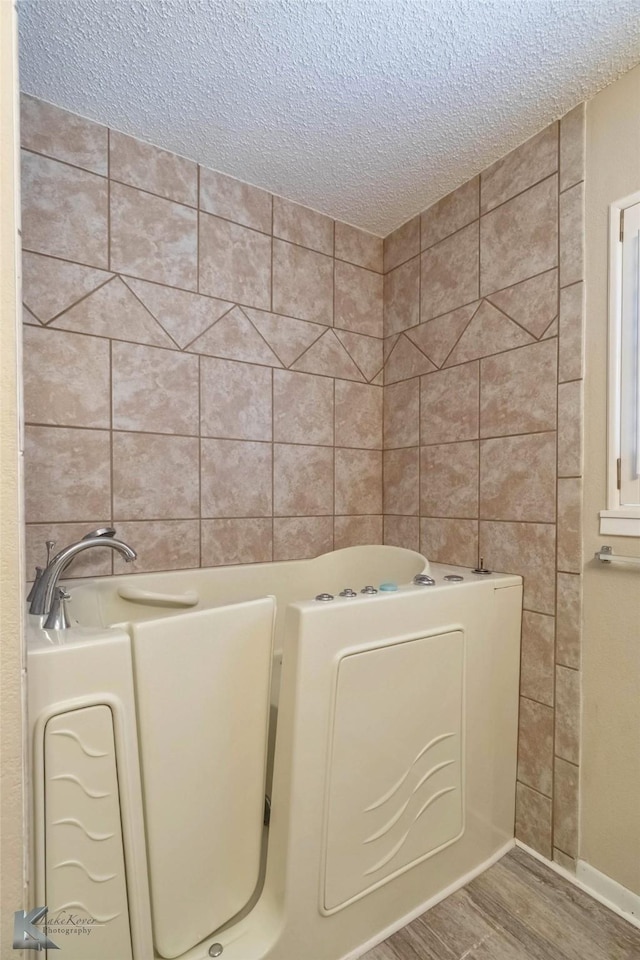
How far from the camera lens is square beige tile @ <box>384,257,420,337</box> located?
1991 mm

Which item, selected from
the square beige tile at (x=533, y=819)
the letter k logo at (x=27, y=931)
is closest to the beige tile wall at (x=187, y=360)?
the letter k logo at (x=27, y=931)

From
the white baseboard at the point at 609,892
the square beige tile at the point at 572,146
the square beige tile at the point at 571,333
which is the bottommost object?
the white baseboard at the point at 609,892

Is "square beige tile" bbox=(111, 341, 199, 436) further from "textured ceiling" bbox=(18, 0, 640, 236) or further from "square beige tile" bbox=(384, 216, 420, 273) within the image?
"square beige tile" bbox=(384, 216, 420, 273)

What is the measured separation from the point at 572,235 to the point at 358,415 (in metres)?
1.02

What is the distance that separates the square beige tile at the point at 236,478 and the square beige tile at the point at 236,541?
4cm

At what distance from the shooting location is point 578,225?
1388 mm

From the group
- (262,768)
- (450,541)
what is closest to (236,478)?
(450,541)

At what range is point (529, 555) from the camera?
1.50 meters

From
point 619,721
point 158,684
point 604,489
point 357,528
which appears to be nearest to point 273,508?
point 357,528

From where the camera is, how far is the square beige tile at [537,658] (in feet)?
4.71

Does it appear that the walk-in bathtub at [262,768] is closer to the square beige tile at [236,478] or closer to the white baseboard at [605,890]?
the white baseboard at [605,890]

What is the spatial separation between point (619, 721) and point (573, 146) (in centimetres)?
170

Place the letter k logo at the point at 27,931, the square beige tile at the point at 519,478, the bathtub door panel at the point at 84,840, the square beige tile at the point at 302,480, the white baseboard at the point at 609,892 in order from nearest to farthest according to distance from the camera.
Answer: the letter k logo at the point at 27,931 → the bathtub door panel at the point at 84,840 → the white baseboard at the point at 609,892 → the square beige tile at the point at 519,478 → the square beige tile at the point at 302,480

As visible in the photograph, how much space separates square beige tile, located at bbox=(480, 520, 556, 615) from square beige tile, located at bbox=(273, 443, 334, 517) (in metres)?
0.69
